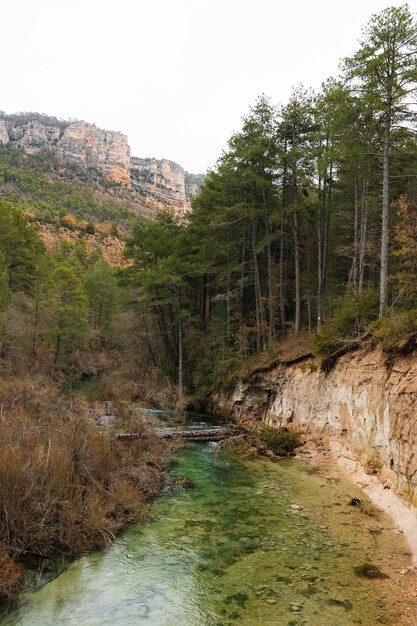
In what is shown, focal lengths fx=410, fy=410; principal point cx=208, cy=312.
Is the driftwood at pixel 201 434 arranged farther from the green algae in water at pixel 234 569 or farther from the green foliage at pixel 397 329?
the green foliage at pixel 397 329

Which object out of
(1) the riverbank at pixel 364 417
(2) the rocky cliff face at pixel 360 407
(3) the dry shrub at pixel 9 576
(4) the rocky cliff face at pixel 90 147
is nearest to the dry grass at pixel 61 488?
(3) the dry shrub at pixel 9 576

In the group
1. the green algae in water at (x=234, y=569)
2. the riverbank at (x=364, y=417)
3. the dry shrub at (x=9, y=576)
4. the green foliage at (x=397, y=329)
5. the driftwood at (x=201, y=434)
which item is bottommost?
the driftwood at (x=201, y=434)

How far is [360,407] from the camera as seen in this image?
1227cm

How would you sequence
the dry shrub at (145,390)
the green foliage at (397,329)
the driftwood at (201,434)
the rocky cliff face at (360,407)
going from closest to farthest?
the rocky cliff face at (360,407)
the green foliage at (397,329)
the driftwood at (201,434)
the dry shrub at (145,390)

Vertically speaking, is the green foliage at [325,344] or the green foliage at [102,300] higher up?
the green foliage at [102,300]

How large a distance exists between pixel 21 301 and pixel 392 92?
27920mm

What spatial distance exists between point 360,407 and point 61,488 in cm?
856

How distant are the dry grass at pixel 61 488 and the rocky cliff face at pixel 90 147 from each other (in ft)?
422

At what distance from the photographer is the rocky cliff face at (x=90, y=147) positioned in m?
145

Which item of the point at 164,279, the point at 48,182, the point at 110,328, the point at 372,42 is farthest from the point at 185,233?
the point at 48,182

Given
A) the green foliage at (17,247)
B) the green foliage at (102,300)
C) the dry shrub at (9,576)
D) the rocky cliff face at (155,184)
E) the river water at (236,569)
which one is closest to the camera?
the river water at (236,569)

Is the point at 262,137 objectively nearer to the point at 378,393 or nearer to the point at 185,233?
the point at 185,233

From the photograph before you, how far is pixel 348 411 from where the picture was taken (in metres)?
13.1

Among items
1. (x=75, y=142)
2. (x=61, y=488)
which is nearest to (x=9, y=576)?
(x=61, y=488)
